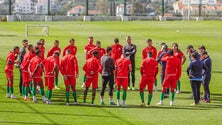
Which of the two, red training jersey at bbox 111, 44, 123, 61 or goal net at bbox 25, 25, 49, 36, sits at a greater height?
goal net at bbox 25, 25, 49, 36

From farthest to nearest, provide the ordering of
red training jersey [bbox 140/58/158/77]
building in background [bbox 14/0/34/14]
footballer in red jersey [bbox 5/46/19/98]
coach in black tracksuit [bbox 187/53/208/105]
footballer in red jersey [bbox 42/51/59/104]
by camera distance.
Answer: building in background [bbox 14/0/34/14] → footballer in red jersey [bbox 5/46/19/98] → coach in black tracksuit [bbox 187/53/208/105] → footballer in red jersey [bbox 42/51/59/104] → red training jersey [bbox 140/58/158/77]

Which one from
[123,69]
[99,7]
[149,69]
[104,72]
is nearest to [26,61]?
[104,72]

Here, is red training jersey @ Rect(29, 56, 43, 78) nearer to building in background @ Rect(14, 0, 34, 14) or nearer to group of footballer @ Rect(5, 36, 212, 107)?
group of footballer @ Rect(5, 36, 212, 107)

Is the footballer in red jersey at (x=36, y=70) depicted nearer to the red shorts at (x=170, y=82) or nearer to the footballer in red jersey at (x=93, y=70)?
the footballer in red jersey at (x=93, y=70)

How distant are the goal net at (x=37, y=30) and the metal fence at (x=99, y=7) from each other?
19478mm

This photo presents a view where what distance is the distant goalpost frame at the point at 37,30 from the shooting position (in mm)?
54562

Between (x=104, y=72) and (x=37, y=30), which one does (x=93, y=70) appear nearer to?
(x=104, y=72)

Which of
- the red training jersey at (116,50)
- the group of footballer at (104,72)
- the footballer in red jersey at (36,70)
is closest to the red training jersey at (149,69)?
the group of footballer at (104,72)

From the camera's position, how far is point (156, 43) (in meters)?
47.3

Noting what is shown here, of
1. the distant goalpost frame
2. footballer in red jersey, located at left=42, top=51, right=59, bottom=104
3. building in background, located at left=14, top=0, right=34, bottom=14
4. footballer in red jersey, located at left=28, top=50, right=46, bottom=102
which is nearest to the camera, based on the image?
footballer in red jersey, located at left=42, top=51, right=59, bottom=104

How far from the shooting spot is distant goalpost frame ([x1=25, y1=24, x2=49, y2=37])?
179 ft

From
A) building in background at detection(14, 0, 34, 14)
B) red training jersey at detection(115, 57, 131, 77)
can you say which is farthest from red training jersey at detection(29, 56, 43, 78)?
building in background at detection(14, 0, 34, 14)

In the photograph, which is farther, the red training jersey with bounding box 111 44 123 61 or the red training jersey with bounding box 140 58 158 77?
the red training jersey with bounding box 111 44 123 61

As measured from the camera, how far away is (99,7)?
89.0m
